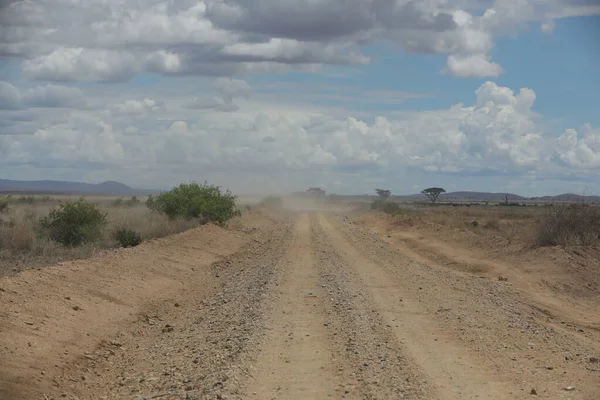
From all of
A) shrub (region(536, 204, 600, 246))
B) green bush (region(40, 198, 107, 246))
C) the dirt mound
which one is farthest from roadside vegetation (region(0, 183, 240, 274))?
shrub (region(536, 204, 600, 246))

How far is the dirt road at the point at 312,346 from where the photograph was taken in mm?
9867

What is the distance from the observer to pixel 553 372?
10.9 metres

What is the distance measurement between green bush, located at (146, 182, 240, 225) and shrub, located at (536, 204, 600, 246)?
62.3 ft

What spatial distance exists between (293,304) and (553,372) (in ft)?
22.5

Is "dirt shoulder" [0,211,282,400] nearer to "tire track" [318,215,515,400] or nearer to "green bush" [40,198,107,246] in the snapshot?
"tire track" [318,215,515,400]

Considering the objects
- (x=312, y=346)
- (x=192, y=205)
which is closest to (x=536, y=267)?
(x=312, y=346)

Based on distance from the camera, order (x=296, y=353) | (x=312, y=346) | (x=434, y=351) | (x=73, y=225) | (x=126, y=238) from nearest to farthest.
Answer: (x=296, y=353) → (x=434, y=351) → (x=312, y=346) → (x=126, y=238) → (x=73, y=225)

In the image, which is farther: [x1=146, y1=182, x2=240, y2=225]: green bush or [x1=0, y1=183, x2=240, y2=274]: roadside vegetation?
[x1=146, y1=182, x2=240, y2=225]: green bush

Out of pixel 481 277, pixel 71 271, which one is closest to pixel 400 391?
pixel 71 271

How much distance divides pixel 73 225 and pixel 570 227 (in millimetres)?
18384

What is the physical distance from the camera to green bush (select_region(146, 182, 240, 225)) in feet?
137

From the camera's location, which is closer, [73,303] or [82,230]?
[73,303]

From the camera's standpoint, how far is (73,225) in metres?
29.6

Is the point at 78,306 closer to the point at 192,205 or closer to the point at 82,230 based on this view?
the point at 82,230
